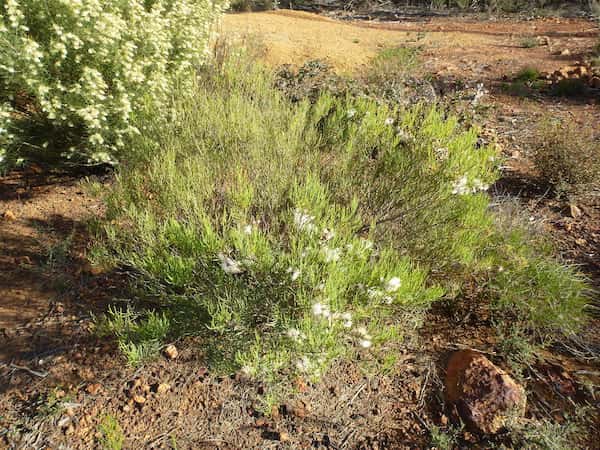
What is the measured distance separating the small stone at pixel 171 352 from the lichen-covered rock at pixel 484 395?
67.3 inches

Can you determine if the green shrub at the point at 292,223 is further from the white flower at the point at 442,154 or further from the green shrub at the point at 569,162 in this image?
the green shrub at the point at 569,162

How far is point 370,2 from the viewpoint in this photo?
15500 mm

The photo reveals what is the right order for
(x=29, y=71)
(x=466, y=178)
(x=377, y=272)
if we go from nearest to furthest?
(x=377, y=272) < (x=466, y=178) < (x=29, y=71)

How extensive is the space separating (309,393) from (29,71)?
2.93 m

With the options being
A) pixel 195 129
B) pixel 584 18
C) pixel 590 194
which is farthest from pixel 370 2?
pixel 195 129

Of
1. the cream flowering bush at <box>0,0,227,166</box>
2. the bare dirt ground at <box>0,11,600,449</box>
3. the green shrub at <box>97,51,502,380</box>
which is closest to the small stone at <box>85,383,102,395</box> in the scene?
the bare dirt ground at <box>0,11,600,449</box>

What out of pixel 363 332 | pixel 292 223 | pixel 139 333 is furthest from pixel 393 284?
pixel 139 333

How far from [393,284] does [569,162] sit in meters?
3.21

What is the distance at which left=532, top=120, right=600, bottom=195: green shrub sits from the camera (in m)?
4.03

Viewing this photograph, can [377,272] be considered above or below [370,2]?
below

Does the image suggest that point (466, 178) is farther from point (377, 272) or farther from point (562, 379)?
point (562, 379)

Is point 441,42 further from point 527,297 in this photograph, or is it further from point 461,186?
point 527,297

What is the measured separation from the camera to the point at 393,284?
1.96 m

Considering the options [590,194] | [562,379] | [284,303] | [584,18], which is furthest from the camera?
[584,18]
